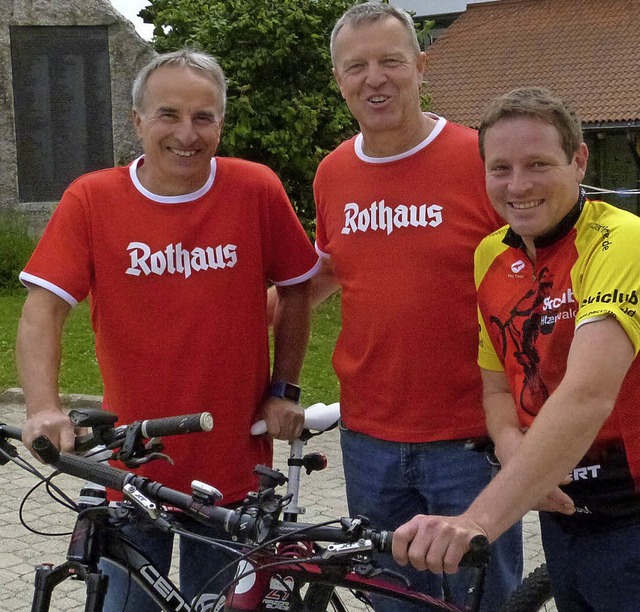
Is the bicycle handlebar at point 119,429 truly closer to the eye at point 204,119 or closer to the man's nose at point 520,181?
the man's nose at point 520,181

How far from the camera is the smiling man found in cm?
215

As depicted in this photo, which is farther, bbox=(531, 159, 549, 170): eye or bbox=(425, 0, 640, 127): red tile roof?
bbox=(425, 0, 640, 127): red tile roof

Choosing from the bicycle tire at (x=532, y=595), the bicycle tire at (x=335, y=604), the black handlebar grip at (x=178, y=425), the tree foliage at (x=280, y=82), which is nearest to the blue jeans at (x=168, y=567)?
the bicycle tire at (x=335, y=604)

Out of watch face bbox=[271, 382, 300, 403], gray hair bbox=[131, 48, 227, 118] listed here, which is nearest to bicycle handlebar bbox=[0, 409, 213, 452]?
watch face bbox=[271, 382, 300, 403]

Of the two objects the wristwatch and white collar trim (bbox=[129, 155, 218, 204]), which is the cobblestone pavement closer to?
the wristwatch

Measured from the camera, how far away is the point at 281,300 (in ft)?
11.6

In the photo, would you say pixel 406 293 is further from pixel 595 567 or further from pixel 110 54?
pixel 110 54

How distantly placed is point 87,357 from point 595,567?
8463 millimetres

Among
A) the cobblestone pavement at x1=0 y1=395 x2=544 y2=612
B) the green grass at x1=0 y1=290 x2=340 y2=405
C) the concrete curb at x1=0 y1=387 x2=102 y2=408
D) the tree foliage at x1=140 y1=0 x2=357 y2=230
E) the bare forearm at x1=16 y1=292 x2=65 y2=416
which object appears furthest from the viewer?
the tree foliage at x1=140 y1=0 x2=357 y2=230

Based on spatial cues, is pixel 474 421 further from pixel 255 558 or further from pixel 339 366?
pixel 255 558

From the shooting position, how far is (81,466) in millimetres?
2496

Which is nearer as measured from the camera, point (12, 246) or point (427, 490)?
point (427, 490)

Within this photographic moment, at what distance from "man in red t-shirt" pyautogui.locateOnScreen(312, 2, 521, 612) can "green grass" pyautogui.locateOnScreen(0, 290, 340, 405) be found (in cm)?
531

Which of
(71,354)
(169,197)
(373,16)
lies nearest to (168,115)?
(169,197)
